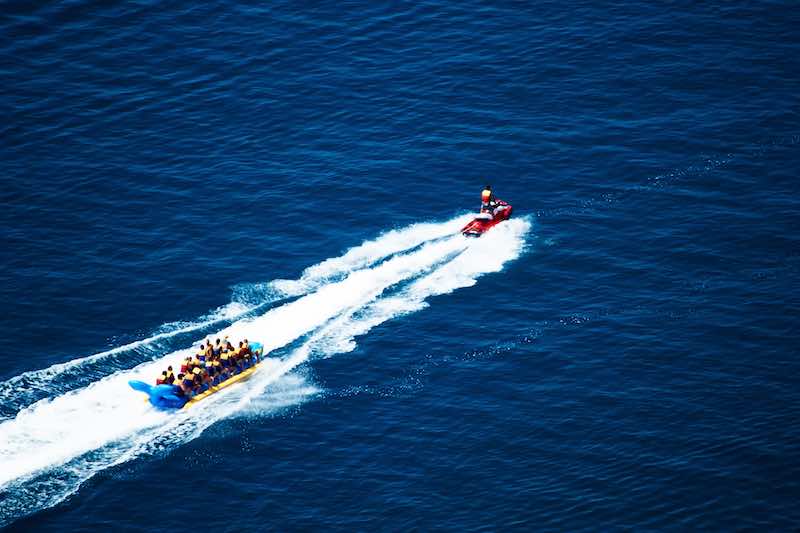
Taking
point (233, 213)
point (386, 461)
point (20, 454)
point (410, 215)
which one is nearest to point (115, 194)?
point (233, 213)

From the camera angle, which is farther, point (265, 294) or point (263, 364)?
point (265, 294)

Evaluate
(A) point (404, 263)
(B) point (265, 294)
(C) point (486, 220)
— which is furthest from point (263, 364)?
(C) point (486, 220)

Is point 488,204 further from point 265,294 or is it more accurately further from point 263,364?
point 263,364

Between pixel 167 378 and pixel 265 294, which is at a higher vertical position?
pixel 265 294

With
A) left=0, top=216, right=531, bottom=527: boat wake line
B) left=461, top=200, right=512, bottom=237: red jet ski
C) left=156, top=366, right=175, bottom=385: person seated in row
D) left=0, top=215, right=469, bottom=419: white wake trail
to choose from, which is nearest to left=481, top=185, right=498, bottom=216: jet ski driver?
left=461, top=200, right=512, bottom=237: red jet ski

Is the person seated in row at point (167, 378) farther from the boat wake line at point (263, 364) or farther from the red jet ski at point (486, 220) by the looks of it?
the red jet ski at point (486, 220)

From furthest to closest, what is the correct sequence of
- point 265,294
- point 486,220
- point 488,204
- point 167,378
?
1. point 488,204
2. point 486,220
3. point 265,294
4. point 167,378

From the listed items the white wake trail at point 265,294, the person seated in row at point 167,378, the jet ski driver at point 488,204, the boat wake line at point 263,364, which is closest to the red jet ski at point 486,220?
the jet ski driver at point 488,204
